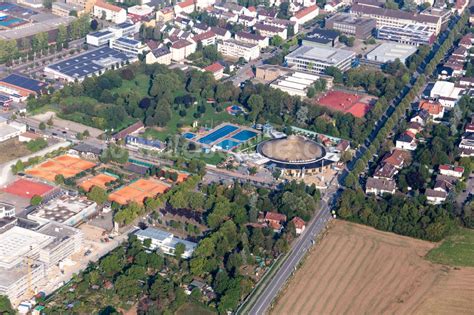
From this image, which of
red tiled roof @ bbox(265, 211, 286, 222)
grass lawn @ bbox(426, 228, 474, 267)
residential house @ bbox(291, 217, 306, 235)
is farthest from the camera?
red tiled roof @ bbox(265, 211, 286, 222)

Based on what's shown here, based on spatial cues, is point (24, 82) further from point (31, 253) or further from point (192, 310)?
point (192, 310)

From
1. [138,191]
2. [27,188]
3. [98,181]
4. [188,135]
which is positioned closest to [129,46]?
[188,135]

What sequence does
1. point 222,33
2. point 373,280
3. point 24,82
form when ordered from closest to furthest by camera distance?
point 373,280, point 24,82, point 222,33

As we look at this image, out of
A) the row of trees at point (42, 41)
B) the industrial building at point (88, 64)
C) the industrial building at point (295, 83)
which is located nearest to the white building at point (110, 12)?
the row of trees at point (42, 41)

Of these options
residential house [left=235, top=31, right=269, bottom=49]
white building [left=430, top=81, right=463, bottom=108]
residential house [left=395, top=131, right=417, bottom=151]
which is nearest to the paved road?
residential house [left=395, top=131, right=417, bottom=151]

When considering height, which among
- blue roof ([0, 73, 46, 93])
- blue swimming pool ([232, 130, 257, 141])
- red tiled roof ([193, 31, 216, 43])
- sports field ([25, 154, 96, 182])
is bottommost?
blue roof ([0, 73, 46, 93])

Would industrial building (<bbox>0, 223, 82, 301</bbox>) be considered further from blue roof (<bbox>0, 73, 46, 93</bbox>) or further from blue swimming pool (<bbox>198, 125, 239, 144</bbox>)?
blue roof (<bbox>0, 73, 46, 93</bbox>)

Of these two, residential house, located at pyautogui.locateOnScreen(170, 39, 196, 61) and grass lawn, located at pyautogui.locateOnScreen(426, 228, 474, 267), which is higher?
grass lawn, located at pyautogui.locateOnScreen(426, 228, 474, 267)
